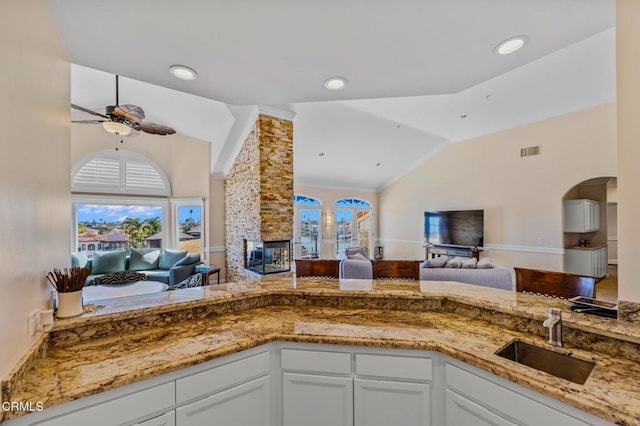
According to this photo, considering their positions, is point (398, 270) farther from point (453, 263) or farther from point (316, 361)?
point (316, 361)

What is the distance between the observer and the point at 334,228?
29.8 ft

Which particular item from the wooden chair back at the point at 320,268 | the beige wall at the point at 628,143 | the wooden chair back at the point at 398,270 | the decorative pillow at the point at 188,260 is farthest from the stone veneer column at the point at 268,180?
the beige wall at the point at 628,143

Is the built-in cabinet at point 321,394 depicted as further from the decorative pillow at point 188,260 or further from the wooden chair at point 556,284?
the decorative pillow at point 188,260

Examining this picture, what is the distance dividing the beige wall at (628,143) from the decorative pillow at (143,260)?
7329 mm

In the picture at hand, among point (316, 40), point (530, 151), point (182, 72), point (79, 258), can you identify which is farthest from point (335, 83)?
point (79, 258)

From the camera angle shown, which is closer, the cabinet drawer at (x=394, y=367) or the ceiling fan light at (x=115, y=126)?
the cabinet drawer at (x=394, y=367)

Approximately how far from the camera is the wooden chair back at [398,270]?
326 centimetres

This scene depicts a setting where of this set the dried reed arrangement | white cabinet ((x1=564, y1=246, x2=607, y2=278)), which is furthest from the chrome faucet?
white cabinet ((x1=564, y1=246, x2=607, y2=278))

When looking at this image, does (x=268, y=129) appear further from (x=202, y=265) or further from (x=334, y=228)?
(x=334, y=228)

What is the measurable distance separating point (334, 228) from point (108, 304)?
24.6 feet

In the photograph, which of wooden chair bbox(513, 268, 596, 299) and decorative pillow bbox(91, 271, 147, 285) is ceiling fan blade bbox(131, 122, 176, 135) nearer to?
decorative pillow bbox(91, 271, 147, 285)

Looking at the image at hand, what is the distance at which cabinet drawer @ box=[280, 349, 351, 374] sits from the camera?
1524 millimetres

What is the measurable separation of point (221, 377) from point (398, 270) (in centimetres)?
237

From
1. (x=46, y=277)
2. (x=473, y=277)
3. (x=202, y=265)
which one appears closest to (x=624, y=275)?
(x=473, y=277)
